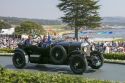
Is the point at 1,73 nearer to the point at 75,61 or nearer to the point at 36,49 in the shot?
the point at 75,61

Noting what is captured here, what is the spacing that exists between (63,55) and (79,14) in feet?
177

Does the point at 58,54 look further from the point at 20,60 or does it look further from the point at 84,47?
the point at 20,60

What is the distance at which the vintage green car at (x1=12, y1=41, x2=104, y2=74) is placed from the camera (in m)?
18.0

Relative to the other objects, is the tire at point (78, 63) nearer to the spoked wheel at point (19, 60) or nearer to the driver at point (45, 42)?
the driver at point (45, 42)

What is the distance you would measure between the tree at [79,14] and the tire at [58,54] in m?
52.5

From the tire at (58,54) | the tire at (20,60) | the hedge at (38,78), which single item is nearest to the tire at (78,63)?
the tire at (58,54)

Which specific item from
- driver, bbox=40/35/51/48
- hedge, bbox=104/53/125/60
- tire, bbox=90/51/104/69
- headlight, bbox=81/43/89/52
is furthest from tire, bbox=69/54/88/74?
hedge, bbox=104/53/125/60

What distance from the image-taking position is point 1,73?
13.5m

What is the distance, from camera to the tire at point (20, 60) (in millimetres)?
20281

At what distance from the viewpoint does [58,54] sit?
61.5ft

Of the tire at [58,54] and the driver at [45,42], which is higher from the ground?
the driver at [45,42]

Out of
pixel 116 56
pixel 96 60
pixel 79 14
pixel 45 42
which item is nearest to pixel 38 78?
pixel 45 42

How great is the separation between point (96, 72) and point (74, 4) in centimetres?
5418

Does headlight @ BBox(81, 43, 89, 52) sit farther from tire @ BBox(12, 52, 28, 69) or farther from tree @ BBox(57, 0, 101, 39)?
tree @ BBox(57, 0, 101, 39)
